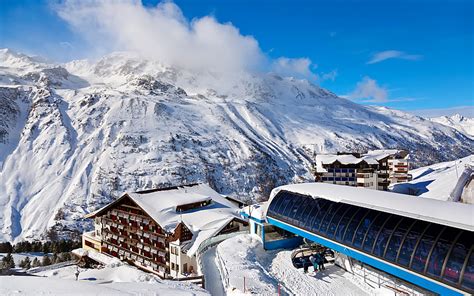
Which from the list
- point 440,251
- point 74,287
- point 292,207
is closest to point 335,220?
point 292,207

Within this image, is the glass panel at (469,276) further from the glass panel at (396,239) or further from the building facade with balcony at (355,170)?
the building facade with balcony at (355,170)

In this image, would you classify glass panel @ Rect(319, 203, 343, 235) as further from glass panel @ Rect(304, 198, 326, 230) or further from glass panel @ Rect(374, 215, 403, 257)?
glass panel @ Rect(374, 215, 403, 257)

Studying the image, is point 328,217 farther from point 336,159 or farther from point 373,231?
point 336,159

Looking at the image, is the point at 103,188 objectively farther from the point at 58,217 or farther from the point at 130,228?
the point at 130,228

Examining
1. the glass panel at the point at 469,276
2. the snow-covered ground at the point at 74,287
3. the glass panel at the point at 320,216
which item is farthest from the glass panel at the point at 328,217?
the snow-covered ground at the point at 74,287

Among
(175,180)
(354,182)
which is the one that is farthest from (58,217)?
(354,182)

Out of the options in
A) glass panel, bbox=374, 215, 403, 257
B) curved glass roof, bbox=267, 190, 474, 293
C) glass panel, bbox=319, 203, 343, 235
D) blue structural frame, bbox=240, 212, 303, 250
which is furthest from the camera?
blue structural frame, bbox=240, 212, 303, 250

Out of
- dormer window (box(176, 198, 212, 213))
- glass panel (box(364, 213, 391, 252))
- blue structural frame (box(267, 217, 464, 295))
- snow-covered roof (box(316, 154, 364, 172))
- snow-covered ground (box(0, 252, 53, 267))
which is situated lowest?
snow-covered ground (box(0, 252, 53, 267))

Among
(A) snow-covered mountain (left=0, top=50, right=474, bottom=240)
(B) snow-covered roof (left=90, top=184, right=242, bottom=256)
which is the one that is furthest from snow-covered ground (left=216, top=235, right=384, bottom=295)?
(A) snow-covered mountain (left=0, top=50, right=474, bottom=240)
